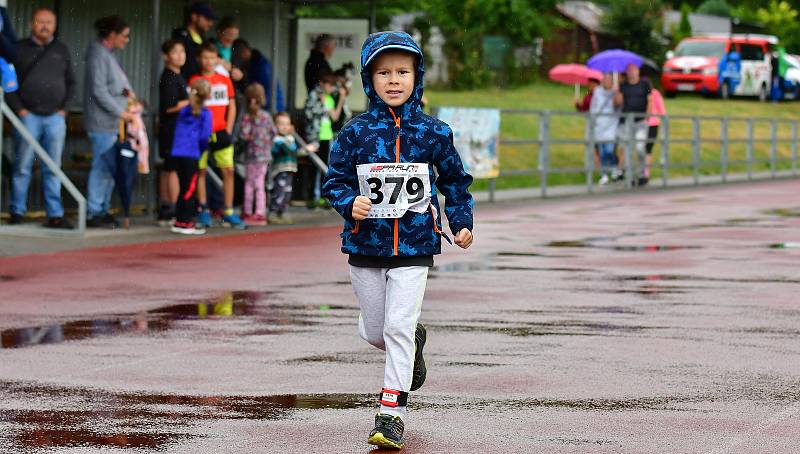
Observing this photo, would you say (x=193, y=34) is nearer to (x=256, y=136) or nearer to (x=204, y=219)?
(x=256, y=136)

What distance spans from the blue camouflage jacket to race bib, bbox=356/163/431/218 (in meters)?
0.04

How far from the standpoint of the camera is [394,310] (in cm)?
695

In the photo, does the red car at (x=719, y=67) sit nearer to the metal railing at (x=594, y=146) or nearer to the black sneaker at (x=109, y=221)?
the metal railing at (x=594, y=146)

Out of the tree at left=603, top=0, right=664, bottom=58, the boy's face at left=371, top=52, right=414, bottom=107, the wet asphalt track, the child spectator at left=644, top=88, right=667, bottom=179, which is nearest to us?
the boy's face at left=371, top=52, right=414, bottom=107

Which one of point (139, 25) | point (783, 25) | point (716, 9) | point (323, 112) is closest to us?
point (139, 25)

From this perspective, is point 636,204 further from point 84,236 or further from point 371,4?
point 84,236

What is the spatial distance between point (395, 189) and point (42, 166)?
10.1m

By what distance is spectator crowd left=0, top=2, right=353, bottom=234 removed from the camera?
16297 mm

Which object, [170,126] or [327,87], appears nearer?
[170,126]

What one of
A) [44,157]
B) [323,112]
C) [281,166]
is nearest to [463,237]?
[44,157]

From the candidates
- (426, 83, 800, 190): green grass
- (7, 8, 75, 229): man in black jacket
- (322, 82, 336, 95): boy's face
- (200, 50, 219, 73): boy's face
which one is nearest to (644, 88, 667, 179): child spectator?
(426, 83, 800, 190): green grass

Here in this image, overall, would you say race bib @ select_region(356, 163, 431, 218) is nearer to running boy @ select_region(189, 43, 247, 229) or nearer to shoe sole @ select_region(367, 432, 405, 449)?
shoe sole @ select_region(367, 432, 405, 449)

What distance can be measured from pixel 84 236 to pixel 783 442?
10.4m

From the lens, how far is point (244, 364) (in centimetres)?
888
